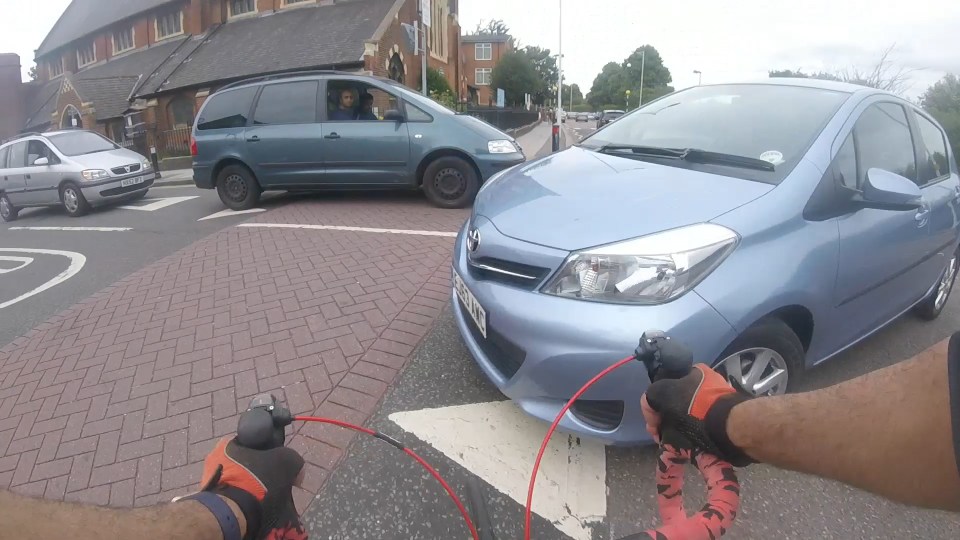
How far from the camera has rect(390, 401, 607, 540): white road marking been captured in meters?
2.09

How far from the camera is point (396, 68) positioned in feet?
77.5

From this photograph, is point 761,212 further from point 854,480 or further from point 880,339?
point 880,339

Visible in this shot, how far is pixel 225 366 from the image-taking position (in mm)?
3172

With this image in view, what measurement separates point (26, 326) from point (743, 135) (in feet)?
17.8

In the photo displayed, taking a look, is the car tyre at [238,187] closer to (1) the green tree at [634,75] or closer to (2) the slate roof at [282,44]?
(2) the slate roof at [282,44]

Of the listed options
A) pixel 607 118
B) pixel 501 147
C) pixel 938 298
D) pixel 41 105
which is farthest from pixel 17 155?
pixel 41 105

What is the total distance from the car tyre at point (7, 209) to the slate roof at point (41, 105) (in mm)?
35051

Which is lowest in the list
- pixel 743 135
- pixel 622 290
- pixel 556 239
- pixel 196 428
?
pixel 196 428

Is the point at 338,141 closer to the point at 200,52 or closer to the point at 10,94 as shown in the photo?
the point at 200,52

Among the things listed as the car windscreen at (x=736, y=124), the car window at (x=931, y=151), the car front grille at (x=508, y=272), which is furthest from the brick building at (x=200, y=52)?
the car front grille at (x=508, y=272)

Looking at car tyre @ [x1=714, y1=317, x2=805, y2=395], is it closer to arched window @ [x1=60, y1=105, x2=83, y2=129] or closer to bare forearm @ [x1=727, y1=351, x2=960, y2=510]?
bare forearm @ [x1=727, y1=351, x2=960, y2=510]

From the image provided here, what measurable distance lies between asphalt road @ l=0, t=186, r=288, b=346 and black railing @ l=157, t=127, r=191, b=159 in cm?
1269

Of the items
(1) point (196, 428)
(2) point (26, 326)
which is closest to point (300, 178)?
(2) point (26, 326)

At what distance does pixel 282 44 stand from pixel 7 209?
16.3 meters
